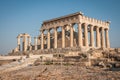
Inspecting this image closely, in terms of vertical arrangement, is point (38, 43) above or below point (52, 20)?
below

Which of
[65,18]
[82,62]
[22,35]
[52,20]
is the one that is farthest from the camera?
[22,35]

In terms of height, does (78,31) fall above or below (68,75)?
above

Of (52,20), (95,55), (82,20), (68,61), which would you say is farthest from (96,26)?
(68,61)

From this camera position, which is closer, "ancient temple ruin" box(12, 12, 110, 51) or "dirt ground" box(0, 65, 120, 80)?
"dirt ground" box(0, 65, 120, 80)

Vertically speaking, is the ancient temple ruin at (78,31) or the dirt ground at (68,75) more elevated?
the ancient temple ruin at (78,31)

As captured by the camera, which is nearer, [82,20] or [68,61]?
[68,61]

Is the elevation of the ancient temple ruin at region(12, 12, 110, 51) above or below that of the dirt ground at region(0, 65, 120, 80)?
above

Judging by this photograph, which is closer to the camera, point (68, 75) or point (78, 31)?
point (68, 75)

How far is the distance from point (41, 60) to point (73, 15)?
21.2 metres

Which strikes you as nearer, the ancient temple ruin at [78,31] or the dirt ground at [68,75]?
the dirt ground at [68,75]

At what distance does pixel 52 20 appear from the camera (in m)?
48.1

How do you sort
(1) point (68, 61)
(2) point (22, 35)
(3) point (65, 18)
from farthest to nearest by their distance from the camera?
1. (2) point (22, 35)
2. (3) point (65, 18)
3. (1) point (68, 61)

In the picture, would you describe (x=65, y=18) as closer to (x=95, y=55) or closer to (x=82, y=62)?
(x=95, y=55)

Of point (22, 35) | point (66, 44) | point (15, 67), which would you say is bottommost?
point (15, 67)
